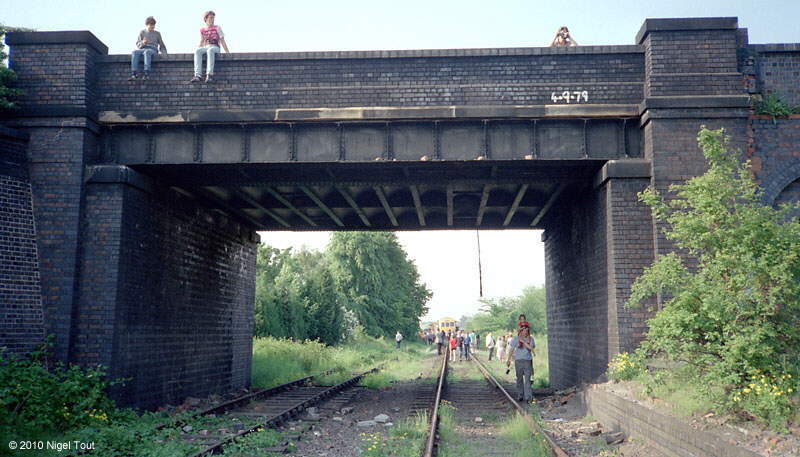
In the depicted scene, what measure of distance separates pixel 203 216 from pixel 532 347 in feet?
27.6

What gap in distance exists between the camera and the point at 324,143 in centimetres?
1252

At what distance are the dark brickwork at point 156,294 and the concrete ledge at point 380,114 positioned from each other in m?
1.46

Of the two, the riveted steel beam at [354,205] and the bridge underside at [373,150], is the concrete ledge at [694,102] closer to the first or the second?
the bridge underside at [373,150]

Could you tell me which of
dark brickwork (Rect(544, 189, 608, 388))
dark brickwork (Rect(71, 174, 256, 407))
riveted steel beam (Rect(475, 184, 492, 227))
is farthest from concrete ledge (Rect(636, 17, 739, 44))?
dark brickwork (Rect(71, 174, 256, 407))

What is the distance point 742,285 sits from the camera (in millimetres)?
7836

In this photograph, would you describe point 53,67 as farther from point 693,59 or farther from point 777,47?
point 777,47

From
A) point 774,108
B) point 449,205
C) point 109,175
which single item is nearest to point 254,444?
point 109,175

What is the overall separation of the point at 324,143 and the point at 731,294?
25.0ft

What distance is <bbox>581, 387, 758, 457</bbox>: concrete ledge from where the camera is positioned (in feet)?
21.7

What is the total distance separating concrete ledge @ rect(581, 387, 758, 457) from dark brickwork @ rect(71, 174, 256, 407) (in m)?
8.45

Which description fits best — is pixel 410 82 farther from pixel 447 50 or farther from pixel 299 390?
pixel 299 390

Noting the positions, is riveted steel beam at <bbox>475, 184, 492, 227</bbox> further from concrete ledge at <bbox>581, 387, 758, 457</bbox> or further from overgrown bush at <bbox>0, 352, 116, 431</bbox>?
overgrown bush at <bbox>0, 352, 116, 431</bbox>

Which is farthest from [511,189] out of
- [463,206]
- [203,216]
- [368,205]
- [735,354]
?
[735,354]

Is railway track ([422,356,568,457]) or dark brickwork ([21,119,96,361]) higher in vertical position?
dark brickwork ([21,119,96,361])
